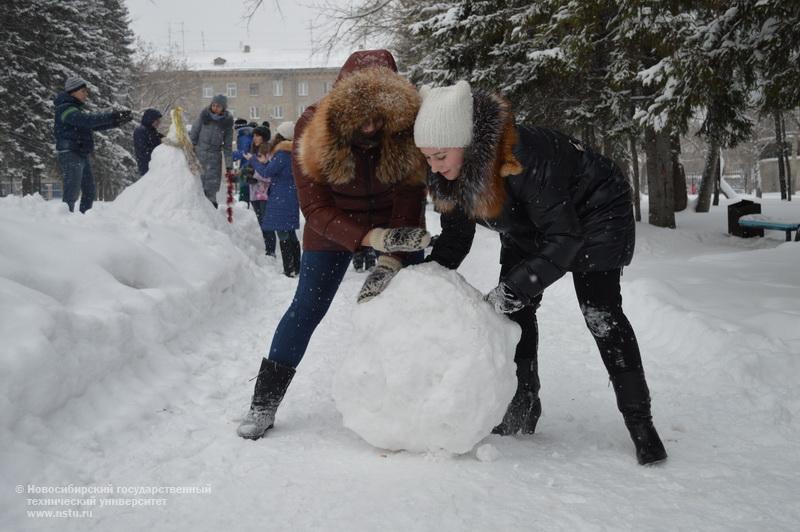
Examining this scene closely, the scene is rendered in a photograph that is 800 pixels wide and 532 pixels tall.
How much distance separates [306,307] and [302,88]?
6521 cm

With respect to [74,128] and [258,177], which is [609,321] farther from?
[258,177]

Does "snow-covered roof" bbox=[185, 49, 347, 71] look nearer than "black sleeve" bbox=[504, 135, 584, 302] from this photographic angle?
No

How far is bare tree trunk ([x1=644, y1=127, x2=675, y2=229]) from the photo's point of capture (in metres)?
13.3

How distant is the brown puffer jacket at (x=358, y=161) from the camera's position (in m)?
2.84

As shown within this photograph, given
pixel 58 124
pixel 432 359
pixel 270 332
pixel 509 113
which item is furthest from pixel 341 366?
pixel 58 124

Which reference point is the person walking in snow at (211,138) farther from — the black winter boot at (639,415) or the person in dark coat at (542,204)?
the black winter boot at (639,415)

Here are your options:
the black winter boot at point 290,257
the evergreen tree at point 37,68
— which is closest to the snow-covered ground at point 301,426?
the black winter boot at point 290,257

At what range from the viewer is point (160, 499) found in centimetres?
236

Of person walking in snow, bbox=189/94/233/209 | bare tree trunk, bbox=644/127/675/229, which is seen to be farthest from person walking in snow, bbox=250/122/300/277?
bare tree trunk, bbox=644/127/675/229

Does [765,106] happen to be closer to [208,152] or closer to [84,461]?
[84,461]

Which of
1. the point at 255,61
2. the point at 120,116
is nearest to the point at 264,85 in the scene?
the point at 255,61

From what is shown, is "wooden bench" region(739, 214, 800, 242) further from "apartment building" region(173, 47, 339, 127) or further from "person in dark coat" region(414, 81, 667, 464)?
"apartment building" region(173, 47, 339, 127)

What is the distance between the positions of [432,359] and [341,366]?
1.63 feet

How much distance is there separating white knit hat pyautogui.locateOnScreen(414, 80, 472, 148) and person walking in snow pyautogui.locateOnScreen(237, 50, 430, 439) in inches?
12.0
